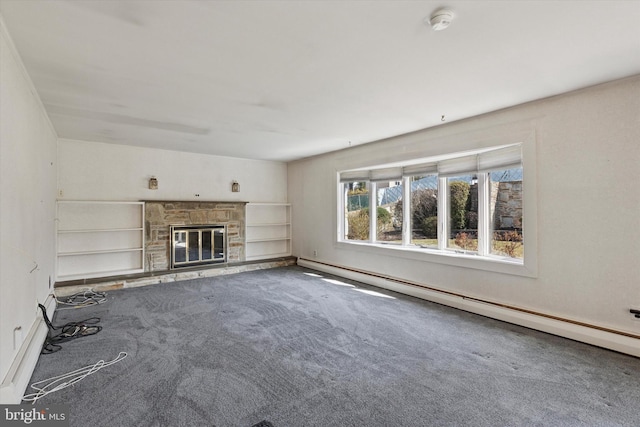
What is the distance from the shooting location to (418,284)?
4508 millimetres

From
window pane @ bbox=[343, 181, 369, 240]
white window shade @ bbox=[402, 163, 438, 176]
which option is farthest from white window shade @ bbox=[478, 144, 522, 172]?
window pane @ bbox=[343, 181, 369, 240]

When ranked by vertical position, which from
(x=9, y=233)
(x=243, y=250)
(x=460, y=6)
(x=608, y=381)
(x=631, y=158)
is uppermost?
(x=460, y=6)

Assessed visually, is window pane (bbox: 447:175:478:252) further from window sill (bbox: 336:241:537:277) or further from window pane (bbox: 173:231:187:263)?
window pane (bbox: 173:231:187:263)

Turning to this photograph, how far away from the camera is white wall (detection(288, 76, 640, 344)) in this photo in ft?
8.96

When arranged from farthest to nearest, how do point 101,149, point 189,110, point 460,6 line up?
point 101,149
point 189,110
point 460,6

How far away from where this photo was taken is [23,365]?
224 cm

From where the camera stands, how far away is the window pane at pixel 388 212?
17.4ft

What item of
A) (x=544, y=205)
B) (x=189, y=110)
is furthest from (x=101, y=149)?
(x=544, y=205)

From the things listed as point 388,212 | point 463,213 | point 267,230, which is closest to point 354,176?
point 388,212

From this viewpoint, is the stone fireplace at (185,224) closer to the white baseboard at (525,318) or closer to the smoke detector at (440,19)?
the white baseboard at (525,318)

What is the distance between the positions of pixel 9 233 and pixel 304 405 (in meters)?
2.34

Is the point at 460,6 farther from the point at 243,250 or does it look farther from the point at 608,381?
the point at 243,250

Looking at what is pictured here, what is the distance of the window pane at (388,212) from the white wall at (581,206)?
56.2 inches

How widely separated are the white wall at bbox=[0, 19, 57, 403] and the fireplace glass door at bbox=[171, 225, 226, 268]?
7.61ft
